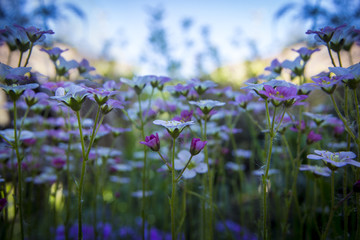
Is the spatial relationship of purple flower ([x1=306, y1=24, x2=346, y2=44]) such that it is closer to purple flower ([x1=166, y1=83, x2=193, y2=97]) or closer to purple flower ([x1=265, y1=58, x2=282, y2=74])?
purple flower ([x1=265, y1=58, x2=282, y2=74])

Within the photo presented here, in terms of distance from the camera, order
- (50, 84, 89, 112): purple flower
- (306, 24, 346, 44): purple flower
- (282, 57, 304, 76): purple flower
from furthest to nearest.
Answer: (282, 57, 304, 76): purple flower < (306, 24, 346, 44): purple flower < (50, 84, 89, 112): purple flower

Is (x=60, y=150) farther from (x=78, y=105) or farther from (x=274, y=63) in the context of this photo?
(x=274, y=63)

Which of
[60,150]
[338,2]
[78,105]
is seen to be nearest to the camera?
[78,105]

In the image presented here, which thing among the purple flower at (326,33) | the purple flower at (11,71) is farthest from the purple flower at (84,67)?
the purple flower at (326,33)

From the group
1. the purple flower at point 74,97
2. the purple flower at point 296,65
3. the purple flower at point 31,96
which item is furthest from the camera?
the purple flower at point 296,65

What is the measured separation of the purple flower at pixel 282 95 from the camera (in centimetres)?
75

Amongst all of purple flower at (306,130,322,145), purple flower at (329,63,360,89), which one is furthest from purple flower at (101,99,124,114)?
purple flower at (306,130,322,145)

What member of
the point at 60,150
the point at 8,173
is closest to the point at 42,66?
the point at 60,150

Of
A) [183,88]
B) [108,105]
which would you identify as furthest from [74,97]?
[183,88]

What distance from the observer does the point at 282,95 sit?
838 mm

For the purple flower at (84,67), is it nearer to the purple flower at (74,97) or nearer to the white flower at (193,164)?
the purple flower at (74,97)

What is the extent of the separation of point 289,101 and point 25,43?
0.97 metres

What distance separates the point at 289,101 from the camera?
0.81 meters

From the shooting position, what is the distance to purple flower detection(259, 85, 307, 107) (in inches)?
29.4
